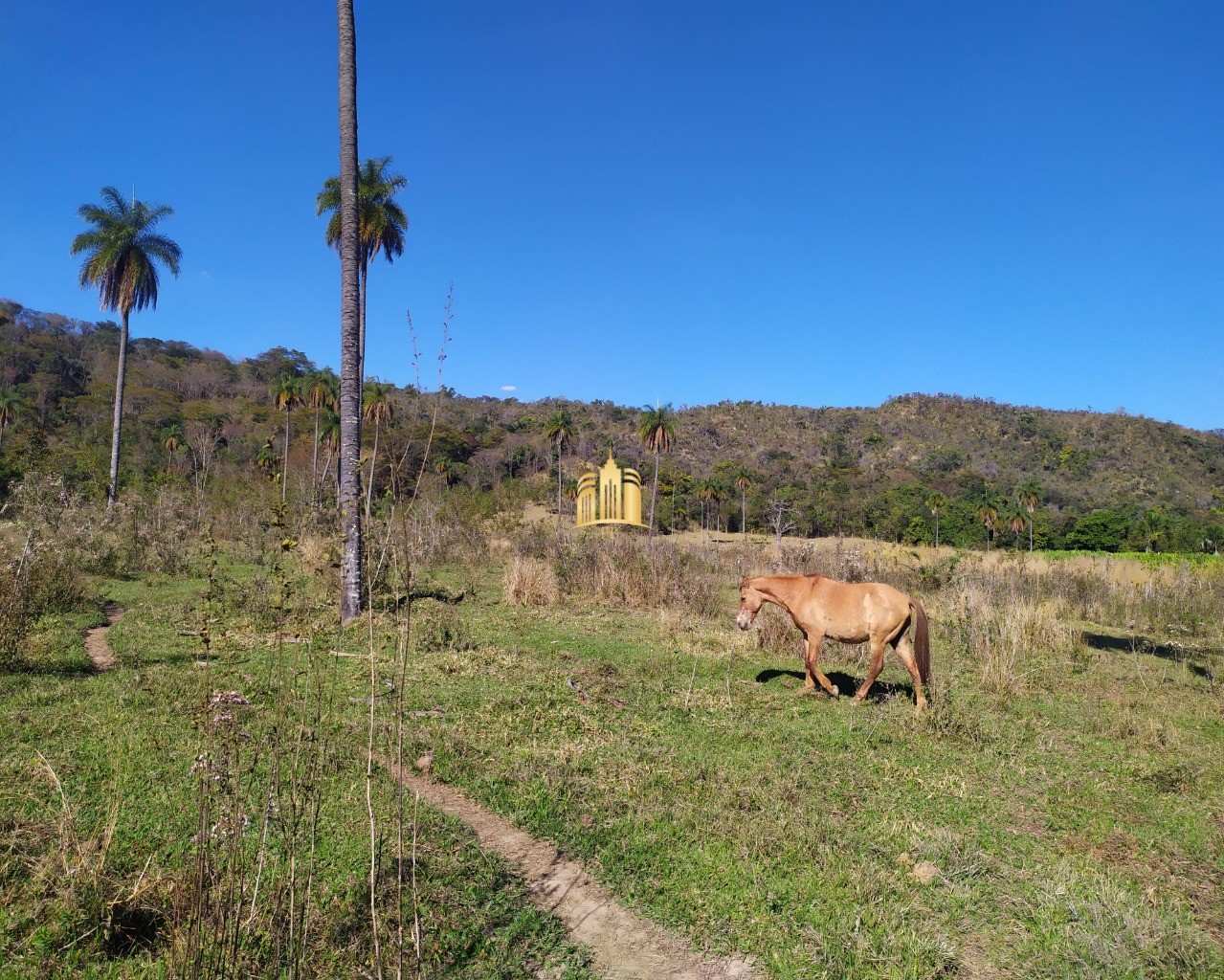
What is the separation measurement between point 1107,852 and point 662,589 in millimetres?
10501

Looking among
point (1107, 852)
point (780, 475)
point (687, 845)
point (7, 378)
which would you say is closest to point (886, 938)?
point (687, 845)

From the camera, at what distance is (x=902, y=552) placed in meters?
27.5

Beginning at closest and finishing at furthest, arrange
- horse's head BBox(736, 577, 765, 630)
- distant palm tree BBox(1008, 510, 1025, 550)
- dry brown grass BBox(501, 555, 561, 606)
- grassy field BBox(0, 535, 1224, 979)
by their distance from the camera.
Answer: grassy field BBox(0, 535, 1224, 979), horse's head BBox(736, 577, 765, 630), dry brown grass BBox(501, 555, 561, 606), distant palm tree BBox(1008, 510, 1025, 550)

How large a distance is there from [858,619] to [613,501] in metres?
20.0

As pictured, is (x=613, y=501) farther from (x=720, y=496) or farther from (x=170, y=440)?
(x=170, y=440)

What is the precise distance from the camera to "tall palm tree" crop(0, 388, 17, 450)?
38344mm

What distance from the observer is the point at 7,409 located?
127ft

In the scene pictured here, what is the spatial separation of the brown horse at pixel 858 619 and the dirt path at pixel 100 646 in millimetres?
7171

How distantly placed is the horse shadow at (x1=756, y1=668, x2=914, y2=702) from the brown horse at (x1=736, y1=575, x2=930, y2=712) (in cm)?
36

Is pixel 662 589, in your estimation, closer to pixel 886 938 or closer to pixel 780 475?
pixel 886 938

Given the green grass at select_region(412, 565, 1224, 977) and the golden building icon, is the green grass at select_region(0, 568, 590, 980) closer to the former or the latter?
the green grass at select_region(412, 565, 1224, 977)

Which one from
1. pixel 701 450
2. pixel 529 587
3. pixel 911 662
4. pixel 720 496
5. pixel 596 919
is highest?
pixel 701 450

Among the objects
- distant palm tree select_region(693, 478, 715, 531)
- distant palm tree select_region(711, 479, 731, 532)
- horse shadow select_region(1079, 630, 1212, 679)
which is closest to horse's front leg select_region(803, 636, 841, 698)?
horse shadow select_region(1079, 630, 1212, 679)

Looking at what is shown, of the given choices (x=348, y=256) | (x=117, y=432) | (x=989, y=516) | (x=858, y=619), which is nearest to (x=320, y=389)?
(x=117, y=432)
